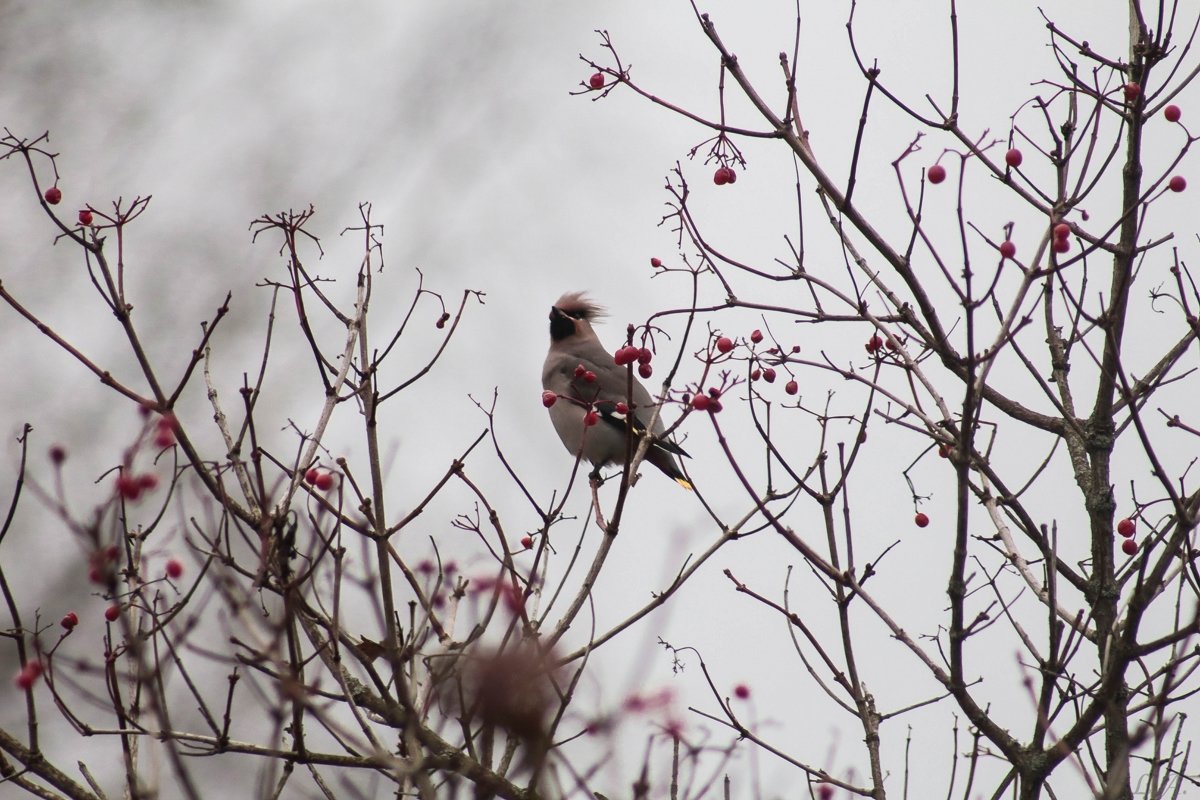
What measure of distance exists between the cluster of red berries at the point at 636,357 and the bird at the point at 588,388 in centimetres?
220

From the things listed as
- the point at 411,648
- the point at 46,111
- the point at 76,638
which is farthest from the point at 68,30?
the point at 411,648

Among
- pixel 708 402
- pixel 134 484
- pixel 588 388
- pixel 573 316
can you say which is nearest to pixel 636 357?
pixel 708 402

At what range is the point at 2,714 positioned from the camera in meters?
5.96

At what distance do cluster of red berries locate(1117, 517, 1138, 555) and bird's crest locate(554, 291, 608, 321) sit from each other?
474 cm

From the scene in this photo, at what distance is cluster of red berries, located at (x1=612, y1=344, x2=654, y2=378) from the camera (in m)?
3.19

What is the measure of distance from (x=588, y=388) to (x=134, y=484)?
509 centimetres

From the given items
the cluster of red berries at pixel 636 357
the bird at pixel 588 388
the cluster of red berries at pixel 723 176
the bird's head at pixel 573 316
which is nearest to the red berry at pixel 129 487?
the cluster of red berries at pixel 636 357

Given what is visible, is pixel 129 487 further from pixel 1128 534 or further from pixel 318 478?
pixel 1128 534

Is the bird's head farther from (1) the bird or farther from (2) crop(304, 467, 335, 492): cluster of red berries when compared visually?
(2) crop(304, 467, 335, 492): cluster of red berries

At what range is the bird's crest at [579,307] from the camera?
8.47 metres

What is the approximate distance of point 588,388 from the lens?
7082 mm

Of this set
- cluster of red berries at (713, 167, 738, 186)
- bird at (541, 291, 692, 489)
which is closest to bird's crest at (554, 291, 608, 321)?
bird at (541, 291, 692, 489)

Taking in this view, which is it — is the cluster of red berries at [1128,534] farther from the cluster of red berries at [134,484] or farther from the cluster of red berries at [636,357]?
the cluster of red berries at [134,484]

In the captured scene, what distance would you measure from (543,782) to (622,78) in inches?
96.0
